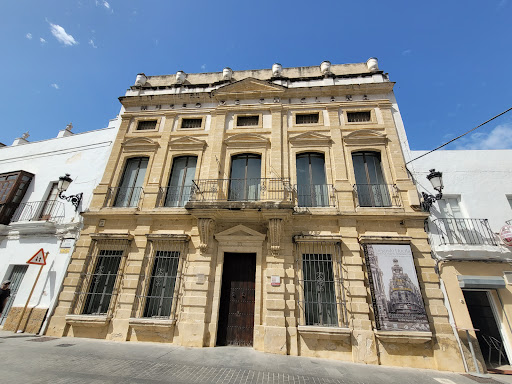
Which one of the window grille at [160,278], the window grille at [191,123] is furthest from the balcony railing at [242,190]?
the window grille at [191,123]

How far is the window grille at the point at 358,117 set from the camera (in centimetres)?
1048

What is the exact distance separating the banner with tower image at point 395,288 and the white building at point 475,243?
3.14ft

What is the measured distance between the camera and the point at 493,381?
18.6ft

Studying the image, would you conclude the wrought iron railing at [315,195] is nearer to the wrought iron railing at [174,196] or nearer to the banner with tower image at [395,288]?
the banner with tower image at [395,288]

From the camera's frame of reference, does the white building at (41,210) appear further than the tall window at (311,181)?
No

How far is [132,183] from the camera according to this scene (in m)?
10.4

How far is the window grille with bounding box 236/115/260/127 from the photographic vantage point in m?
11.0

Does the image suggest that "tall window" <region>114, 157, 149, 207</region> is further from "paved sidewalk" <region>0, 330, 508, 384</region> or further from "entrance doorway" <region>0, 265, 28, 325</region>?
"paved sidewalk" <region>0, 330, 508, 384</region>

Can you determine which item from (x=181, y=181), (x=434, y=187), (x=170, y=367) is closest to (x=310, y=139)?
(x=434, y=187)

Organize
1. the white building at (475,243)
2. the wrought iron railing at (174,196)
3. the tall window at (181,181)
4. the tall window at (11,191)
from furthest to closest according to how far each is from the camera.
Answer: the tall window at (11,191) → the tall window at (181,181) → the wrought iron railing at (174,196) → the white building at (475,243)

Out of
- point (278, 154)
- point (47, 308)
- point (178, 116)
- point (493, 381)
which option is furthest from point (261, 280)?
point (178, 116)

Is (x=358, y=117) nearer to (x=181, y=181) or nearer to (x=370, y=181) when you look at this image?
(x=370, y=181)

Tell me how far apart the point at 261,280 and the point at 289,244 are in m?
1.53

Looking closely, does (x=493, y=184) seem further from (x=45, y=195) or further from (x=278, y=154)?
(x=45, y=195)
